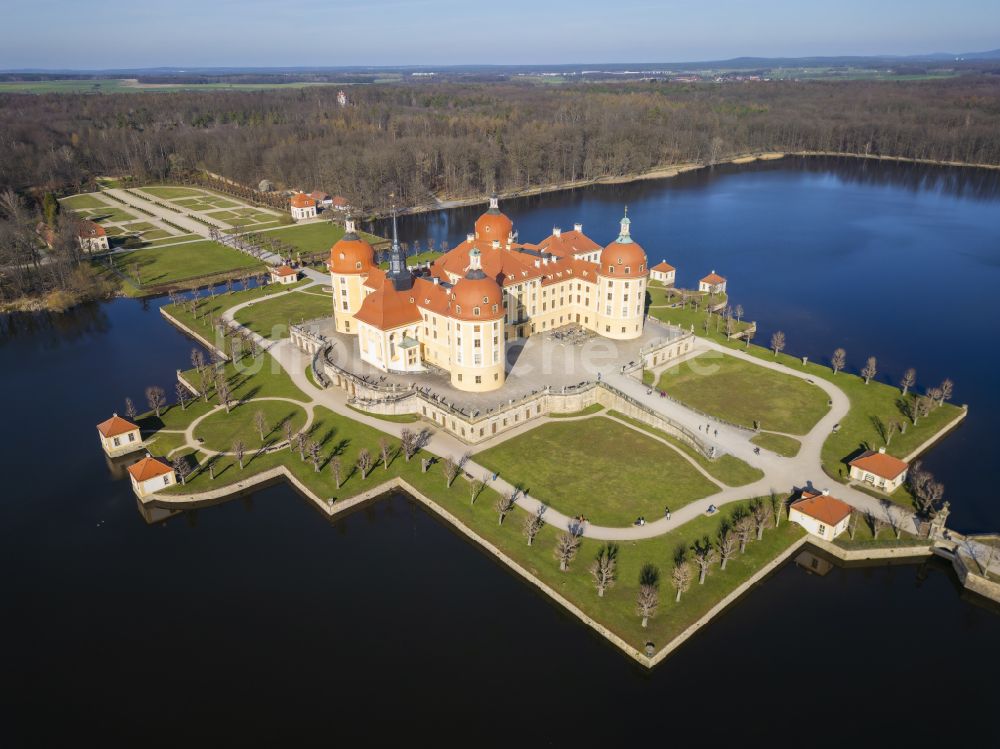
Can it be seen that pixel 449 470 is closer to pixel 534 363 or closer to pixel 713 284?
pixel 534 363

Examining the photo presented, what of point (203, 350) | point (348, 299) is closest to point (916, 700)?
point (348, 299)

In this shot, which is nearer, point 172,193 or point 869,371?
point 869,371

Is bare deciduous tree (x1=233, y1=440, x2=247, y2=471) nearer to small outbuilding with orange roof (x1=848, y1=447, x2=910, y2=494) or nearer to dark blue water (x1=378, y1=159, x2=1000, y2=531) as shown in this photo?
small outbuilding with orange roof (x1=848, y1=447, x2=910, y2=494)

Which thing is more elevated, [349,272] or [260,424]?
[349,272]

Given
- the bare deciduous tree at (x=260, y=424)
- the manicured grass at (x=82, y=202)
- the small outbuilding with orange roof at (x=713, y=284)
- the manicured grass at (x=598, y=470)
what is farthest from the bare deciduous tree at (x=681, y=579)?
the manicured grass at (x=82, y=202)

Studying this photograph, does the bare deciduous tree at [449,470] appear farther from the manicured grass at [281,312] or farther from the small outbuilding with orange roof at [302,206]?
the small outbuilding with orange roof at [302,206]

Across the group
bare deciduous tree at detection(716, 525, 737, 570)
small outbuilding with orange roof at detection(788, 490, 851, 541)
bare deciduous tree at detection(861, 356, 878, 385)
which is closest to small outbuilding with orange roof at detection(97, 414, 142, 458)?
bare deciduous tree at detection(716, 525, 737, 570)

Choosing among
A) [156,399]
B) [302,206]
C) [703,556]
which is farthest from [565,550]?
[302,206]

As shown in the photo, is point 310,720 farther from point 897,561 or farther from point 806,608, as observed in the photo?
point 897,561
